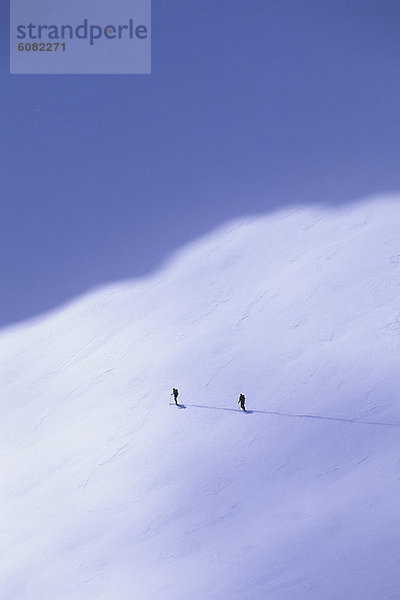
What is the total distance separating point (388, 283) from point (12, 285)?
36.4ft

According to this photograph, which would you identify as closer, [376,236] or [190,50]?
[376,236]

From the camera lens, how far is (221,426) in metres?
16.1

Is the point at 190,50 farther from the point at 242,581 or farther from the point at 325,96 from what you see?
the point at 242,581

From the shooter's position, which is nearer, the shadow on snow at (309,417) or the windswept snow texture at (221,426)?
the windswept snow texture at (221,426)

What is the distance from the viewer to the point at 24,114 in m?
27.0

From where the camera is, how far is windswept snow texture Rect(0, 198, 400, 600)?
1316cm

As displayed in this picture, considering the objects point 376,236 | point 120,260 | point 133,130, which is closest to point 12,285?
point 120,260

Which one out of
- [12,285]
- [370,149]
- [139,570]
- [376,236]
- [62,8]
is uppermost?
A: [62,8]

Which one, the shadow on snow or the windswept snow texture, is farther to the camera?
the shadow on snow

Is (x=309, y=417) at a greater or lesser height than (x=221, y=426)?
greater

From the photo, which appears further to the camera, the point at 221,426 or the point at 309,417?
the point at 221,426

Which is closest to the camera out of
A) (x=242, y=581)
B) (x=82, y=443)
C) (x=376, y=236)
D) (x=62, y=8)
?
(x=242, y=581)

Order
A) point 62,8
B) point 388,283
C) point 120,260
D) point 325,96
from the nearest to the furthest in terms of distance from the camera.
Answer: point 388,283 < point 120,260 < point 325,96 < point 62,8

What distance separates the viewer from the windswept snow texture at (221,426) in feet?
43.2
